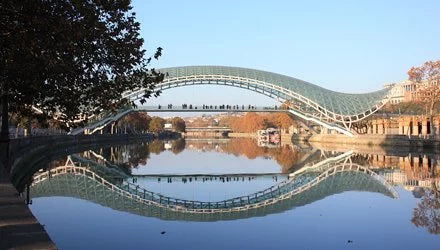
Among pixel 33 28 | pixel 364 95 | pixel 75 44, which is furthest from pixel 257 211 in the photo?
pixel 364 95

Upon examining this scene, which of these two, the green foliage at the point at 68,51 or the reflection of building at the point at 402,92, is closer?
the green foliage at the point at 68,51

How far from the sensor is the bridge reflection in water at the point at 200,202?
17.4 m

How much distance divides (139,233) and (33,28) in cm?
532

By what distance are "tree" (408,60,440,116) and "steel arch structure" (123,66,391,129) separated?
2405 centimetres

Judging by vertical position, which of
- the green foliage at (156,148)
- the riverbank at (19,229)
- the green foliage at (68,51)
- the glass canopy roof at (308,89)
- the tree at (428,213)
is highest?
the glass canopy roof at (308,89)

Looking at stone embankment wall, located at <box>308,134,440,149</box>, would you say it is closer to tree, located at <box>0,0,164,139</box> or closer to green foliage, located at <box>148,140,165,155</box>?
green foliage, located at <box>148,140,165,155</box>

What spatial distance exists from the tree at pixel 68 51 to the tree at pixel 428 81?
4999 centimetres

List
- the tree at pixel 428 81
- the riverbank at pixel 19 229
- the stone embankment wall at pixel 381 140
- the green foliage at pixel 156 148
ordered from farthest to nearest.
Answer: the green foliage at pixel 156 148
the tree at pixel 428 81
the stone embankment wall at pixel 381 140
the riverbank at pixel 19 229

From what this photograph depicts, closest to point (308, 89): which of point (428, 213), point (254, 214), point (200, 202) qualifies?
point (200, 202)

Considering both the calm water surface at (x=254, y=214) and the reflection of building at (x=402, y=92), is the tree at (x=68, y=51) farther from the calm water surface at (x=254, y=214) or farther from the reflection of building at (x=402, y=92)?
the reflection of building at (x=402, y=92)

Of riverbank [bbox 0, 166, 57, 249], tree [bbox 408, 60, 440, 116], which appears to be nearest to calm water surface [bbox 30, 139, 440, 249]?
riverbank [bbox 0, 166, 57, 249]

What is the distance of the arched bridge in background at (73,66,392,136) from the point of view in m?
84.2

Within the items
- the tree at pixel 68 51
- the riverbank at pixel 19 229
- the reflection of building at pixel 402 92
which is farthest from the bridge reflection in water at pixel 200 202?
the reflection of building at pixel 402 92

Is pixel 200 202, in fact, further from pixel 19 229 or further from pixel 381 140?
pixel 381 140
